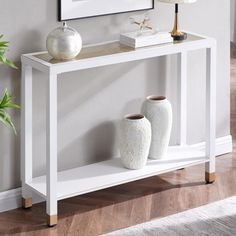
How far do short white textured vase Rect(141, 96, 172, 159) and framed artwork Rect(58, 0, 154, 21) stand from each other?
1.83 ft

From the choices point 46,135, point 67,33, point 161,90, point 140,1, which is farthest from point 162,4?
point 46,135

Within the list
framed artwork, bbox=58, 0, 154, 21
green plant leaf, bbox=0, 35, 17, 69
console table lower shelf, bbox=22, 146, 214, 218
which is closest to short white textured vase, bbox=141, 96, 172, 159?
console table lower shelf, bbox=22, 146, 214, 218

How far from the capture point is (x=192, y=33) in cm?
491

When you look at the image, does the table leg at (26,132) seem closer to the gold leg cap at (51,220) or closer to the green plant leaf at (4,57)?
the green plant leaf at (4,57)

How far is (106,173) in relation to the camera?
4.68 meters

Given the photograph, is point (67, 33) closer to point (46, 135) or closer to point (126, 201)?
point (46, 135)

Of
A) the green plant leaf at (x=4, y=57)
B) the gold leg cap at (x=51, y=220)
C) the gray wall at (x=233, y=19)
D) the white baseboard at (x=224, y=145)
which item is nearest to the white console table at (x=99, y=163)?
the gold leg cap at (x=51, y=220)

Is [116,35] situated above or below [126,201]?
above

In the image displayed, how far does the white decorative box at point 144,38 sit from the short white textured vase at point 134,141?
438mm

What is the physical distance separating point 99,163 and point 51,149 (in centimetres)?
59

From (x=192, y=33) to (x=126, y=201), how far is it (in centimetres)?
108

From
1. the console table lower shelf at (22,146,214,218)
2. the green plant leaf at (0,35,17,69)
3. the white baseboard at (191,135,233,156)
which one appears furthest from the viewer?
the white baseboard at (191,135,233,156)

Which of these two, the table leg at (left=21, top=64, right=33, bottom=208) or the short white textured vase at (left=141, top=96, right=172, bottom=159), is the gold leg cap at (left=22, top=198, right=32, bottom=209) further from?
the short white textured vase at (left=141, top=96, right=172, bottom=159)

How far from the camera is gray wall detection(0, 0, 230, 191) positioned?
4406mm
